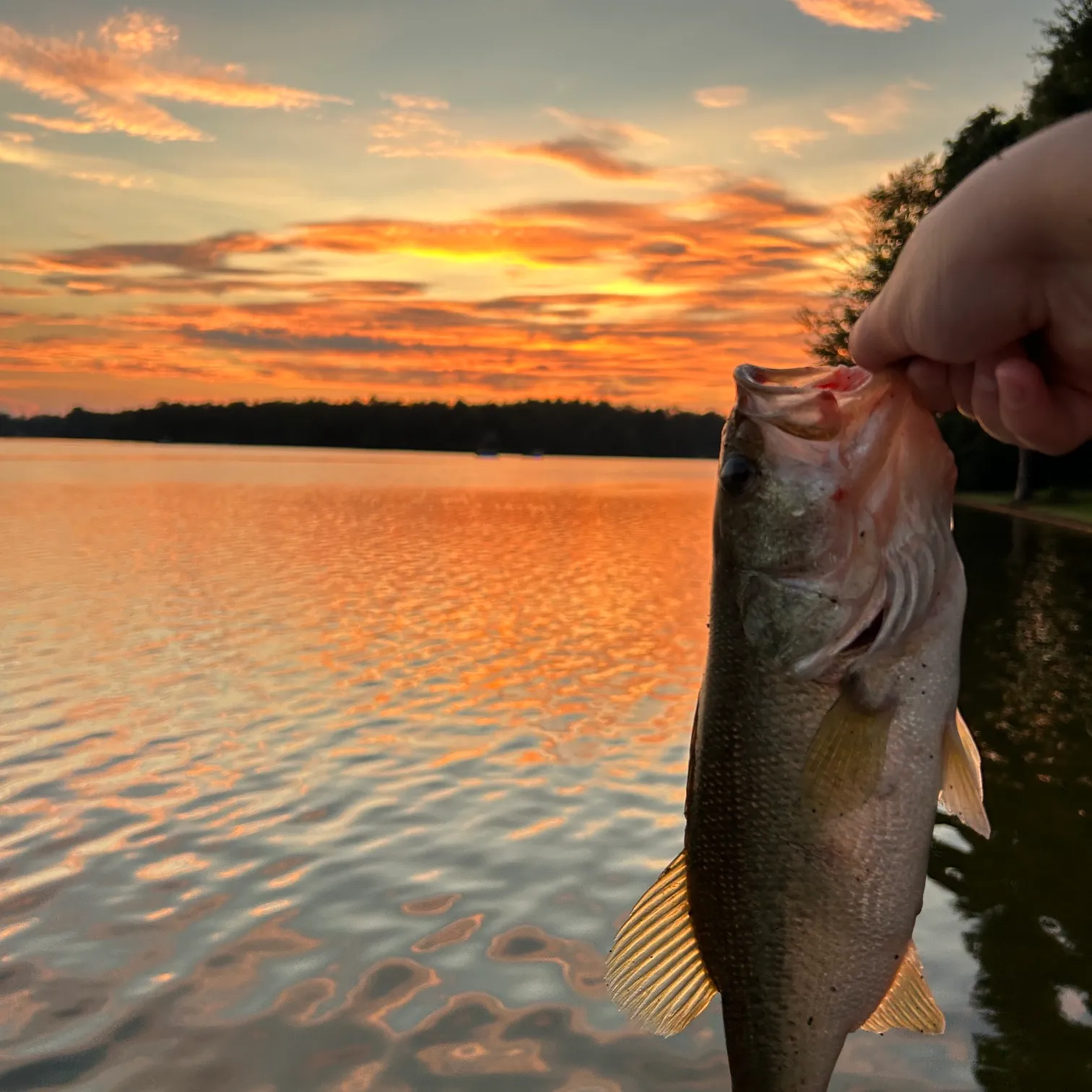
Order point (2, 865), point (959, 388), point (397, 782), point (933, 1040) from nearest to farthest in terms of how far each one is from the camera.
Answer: point (959, 388) → point (933, 1040) → point (2, 865) → point (397, 782)

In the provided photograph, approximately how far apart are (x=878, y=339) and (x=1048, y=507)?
167 ft

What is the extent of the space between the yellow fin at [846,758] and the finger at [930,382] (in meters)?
0.75

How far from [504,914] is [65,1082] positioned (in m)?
3.03

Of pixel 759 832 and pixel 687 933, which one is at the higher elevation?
pixel 759 832

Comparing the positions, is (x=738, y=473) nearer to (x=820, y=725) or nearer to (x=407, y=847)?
(x=820, y=725)

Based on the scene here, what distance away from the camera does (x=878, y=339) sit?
2.44m

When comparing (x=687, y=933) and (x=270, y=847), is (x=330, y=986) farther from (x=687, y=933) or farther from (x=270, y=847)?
(x=687, y=933)

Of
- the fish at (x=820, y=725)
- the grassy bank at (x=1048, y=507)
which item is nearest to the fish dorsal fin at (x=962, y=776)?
the fish at (x=820, y=725)

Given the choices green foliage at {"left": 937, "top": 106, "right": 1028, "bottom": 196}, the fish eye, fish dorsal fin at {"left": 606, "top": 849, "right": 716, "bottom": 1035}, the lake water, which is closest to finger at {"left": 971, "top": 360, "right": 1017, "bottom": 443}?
the fish eye

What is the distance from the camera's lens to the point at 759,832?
8.82ft

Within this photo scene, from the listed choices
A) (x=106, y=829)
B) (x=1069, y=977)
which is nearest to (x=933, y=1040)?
(x=1069, y=977)

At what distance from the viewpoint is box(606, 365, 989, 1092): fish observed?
2537 millimetres

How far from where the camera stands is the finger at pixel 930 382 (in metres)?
2.42

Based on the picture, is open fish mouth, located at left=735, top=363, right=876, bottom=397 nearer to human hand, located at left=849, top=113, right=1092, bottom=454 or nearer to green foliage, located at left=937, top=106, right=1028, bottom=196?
human hand, located at left=849, top=113, right=1092, bottom=454
